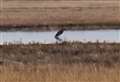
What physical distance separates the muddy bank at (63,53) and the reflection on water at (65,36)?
4.23 ft

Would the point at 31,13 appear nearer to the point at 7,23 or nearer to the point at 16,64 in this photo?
the point at 7,23

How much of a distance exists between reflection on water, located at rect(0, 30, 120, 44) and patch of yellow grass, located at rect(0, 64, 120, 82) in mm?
4188

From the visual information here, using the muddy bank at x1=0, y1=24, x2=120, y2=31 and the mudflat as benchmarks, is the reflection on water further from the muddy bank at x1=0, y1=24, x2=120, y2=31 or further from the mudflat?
the mudflat

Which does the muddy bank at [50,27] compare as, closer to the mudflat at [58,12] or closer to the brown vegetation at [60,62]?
the mudflat at [58,12]

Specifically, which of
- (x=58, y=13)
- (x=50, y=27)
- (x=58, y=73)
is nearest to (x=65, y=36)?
(x=50, y=27)

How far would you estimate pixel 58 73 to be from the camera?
13.1 metres

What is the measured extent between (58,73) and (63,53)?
8.24 feet

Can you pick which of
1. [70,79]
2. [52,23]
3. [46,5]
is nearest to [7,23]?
[52,23]

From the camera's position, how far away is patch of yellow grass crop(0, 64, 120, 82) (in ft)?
41.4

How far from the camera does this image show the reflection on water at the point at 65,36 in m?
18.1

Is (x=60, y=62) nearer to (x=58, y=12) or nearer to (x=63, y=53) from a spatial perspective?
(x=63, y=53)

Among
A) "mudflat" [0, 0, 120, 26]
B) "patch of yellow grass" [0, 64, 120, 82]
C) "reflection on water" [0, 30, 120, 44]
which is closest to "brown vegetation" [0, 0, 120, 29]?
"mudflat" [0, 0, 120, 26]

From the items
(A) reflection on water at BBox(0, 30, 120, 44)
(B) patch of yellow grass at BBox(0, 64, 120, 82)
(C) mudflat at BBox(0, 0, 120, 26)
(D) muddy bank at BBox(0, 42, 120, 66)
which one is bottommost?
(C) mudflat at BBox(0, 0, 120, 26)

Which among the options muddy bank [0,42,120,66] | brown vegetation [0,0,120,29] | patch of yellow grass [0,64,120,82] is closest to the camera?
patch of yellow grass [0,64,120,82]
